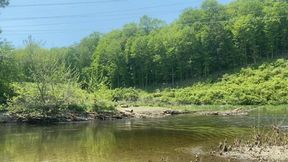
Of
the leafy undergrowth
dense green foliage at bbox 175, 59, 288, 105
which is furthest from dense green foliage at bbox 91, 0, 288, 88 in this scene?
dense green foliage at bbox 175, 59, 288, 105

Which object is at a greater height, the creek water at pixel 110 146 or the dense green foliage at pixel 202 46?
the dense green foliage at pixel 202 46

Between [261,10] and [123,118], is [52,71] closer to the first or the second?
[123,118]

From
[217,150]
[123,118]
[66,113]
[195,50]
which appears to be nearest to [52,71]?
[66,113]

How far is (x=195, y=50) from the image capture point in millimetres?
139750

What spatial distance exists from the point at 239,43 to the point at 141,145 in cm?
10942

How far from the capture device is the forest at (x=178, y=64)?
62.2m

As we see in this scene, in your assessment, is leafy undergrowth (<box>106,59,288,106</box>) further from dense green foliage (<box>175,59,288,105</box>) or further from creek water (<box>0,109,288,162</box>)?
creek water (<box>0,109,288,162</box>)

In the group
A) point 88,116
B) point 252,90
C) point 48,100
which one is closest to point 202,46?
point 252,90

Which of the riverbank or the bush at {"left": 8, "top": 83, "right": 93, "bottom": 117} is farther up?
the bush at {"left": 8, "top": 83, "right": 93, "bottom": 117}

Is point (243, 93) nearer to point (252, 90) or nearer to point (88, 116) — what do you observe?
point (252, 90)

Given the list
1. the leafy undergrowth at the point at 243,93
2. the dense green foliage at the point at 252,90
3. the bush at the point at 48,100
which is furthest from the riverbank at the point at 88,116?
the dense green foliage at the point at 252,90

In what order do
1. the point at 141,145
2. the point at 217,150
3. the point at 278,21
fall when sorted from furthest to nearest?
the point at 278,21
the point at 141,145
the point at 217,150

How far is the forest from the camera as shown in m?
62.2

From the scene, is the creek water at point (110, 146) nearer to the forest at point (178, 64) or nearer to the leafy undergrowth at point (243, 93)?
the forest at point (178, 64)
